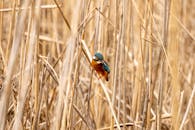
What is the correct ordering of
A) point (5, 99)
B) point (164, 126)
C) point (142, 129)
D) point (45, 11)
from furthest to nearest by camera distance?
point (45, 11), point (164, 126), point (142, 129), point (5, 99)

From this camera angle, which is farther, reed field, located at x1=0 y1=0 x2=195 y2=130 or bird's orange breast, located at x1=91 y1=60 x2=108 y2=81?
bird's orange breast, located at x1=91 y1=60 x2=108 y2=81

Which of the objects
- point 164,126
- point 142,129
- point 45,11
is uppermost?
point 45,11

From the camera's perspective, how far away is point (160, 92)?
1.33 metres

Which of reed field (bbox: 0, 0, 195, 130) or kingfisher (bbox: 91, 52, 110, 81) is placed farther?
kingfisher (bbox: 91, 52, 110, 81)

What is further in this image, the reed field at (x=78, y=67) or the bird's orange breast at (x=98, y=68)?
the bird's orange breast at (x=98, y=68)

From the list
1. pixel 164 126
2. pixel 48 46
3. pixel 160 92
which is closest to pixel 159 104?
pixel 160 92

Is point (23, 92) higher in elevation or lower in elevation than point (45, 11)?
lower

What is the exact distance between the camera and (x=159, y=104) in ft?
4.40

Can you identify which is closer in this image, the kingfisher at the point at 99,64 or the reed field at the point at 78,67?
the reed field at the point at 78,67

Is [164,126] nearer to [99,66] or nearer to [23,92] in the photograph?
[99,66]

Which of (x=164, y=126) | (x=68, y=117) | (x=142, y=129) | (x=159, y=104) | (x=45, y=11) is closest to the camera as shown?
(x=68, y=117)

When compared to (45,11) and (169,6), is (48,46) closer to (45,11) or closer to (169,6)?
(45,11)

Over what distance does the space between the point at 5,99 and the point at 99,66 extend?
426mm

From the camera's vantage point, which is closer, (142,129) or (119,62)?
(119,62)
